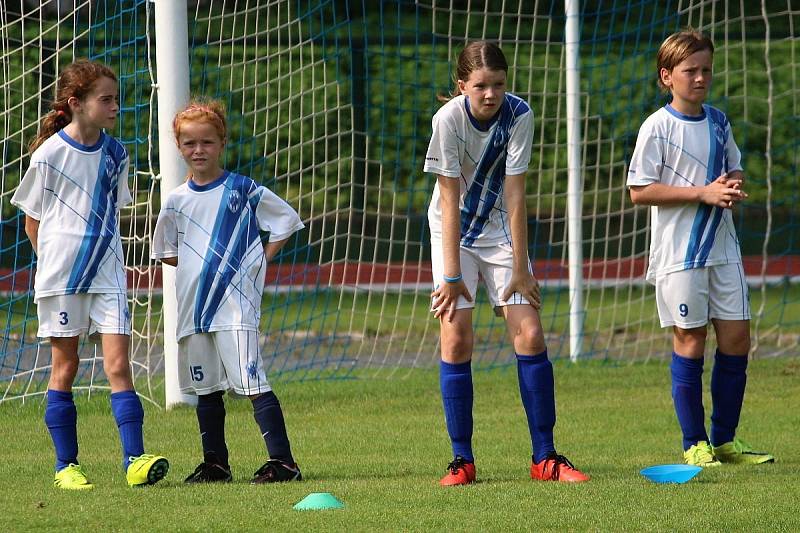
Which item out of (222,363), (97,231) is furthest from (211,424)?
(97,231)

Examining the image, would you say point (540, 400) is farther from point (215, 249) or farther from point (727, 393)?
point (215, 249)

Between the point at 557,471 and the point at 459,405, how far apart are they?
455 millimetres

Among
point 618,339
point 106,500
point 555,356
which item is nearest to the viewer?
point 106,500

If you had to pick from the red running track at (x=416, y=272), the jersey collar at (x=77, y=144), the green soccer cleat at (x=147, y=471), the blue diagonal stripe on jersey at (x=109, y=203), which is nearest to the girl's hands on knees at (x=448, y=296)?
the green soccer cleat at (x=147, y=471)

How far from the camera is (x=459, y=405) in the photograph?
5074mm

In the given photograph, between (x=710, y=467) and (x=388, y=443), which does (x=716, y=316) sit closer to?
(x=710, y=467)

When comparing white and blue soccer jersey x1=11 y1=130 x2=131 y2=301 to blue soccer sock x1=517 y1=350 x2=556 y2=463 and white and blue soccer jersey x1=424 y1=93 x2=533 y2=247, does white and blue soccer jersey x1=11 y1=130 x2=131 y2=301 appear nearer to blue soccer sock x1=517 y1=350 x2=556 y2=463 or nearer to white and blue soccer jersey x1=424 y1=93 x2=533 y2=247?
white and blue soccer jersey x1=424 y1=93 x2=533 y2=247

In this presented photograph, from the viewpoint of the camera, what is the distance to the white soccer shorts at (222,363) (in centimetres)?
515

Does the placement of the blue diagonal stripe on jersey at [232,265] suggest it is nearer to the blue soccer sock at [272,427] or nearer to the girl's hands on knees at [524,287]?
the blue soccer sock at [272,427]

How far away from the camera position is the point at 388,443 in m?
6.38

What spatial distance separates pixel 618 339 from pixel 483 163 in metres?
6.13

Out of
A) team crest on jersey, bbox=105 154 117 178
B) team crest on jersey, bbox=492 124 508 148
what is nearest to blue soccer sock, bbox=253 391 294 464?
team crest on jersey, bbox=105 154 117 178

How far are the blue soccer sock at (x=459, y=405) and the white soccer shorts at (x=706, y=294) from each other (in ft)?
3.32

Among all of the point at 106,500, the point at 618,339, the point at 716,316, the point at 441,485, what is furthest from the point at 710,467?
the point at 618,339
